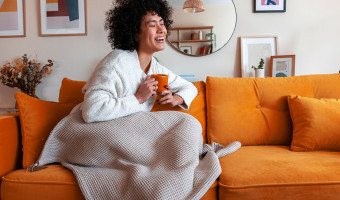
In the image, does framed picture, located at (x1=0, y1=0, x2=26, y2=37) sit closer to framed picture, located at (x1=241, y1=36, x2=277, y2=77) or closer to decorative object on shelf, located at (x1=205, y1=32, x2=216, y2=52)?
decorative object on shelf, located at (x1=205, y1=32, x2=216, y2=52)

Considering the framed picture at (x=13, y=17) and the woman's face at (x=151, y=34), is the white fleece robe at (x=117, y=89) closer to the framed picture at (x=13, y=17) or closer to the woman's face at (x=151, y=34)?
the woman's face at (x=151, y=34)

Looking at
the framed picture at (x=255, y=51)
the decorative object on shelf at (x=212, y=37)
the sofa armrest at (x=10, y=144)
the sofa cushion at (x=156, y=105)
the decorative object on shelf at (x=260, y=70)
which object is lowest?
the sofa armrest at (x=10, y=144)

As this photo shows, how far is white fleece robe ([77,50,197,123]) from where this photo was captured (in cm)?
141

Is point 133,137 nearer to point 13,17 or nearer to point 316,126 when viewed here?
point 316,126

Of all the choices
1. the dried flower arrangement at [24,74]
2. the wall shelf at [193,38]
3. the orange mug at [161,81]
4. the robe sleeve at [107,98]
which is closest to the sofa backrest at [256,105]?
the orange mug at [161,81]

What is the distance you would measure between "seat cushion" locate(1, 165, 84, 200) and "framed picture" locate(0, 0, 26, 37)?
2.07 m

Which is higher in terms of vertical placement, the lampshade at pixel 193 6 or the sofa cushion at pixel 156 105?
the lampshade at pixel 193 6

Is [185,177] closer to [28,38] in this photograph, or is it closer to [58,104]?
[58,104]

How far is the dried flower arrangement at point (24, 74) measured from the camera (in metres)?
2.67

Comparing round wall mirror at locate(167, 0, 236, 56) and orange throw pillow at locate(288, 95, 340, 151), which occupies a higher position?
round wall mirror at locate(167, 0, 236, 56)

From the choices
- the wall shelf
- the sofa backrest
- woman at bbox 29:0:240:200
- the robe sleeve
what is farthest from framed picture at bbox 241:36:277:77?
the robe sleeve

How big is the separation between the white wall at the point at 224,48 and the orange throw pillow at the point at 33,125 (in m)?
1.40

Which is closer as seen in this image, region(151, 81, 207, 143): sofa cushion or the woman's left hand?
the woman's left hand

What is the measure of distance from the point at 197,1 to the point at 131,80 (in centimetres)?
143
